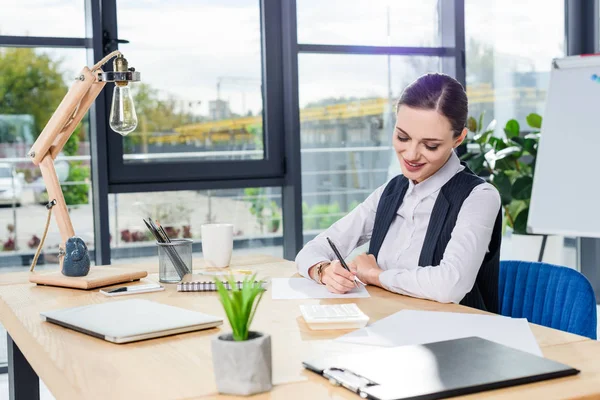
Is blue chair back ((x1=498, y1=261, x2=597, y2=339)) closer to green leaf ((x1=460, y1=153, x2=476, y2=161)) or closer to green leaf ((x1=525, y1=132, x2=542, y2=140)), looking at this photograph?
green leaf ((x1=460, y1=153, x2=476, y2=161))

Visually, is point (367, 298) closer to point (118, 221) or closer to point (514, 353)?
point (514, 353)

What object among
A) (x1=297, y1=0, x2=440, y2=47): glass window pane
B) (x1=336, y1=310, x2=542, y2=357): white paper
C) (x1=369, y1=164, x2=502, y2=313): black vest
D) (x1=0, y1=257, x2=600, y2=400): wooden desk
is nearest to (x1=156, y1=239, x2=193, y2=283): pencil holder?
(x1=0, y1=257, x2=600, y2=400): wooden desk

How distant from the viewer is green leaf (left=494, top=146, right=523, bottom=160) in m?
3.93

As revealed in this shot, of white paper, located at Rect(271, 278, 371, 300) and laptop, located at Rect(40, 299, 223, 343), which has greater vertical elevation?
laptop, located at Rect(40, 299, 223, 343)

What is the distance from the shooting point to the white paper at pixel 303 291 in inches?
66.4

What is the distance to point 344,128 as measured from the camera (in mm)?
3838

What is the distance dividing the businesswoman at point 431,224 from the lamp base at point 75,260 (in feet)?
1.80

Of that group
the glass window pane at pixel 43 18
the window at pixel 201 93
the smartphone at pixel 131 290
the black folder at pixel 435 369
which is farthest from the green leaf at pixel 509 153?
the black folder at pixel 435 369

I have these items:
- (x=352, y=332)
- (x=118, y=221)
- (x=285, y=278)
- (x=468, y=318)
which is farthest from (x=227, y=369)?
(x=118, y=221)

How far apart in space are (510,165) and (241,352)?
3.36 meters

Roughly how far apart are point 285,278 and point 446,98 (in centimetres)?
62

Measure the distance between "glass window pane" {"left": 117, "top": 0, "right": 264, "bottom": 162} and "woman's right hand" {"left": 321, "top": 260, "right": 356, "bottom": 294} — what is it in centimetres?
193

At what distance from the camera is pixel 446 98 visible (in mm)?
1934

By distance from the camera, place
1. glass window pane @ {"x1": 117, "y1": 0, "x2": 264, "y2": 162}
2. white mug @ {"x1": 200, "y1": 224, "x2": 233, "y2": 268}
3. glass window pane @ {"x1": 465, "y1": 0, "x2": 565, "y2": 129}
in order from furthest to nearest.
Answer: glass window pane @ {"x1": 465, "y1": 0, "x2": 565, "y2": 129} < glass window pane @ {"x1": 117, "y1": 0, "x2": 264, "y2": 162} < white mug @ {"x1": 200, "y1": 224, "x2": 233, "y2": 268}
